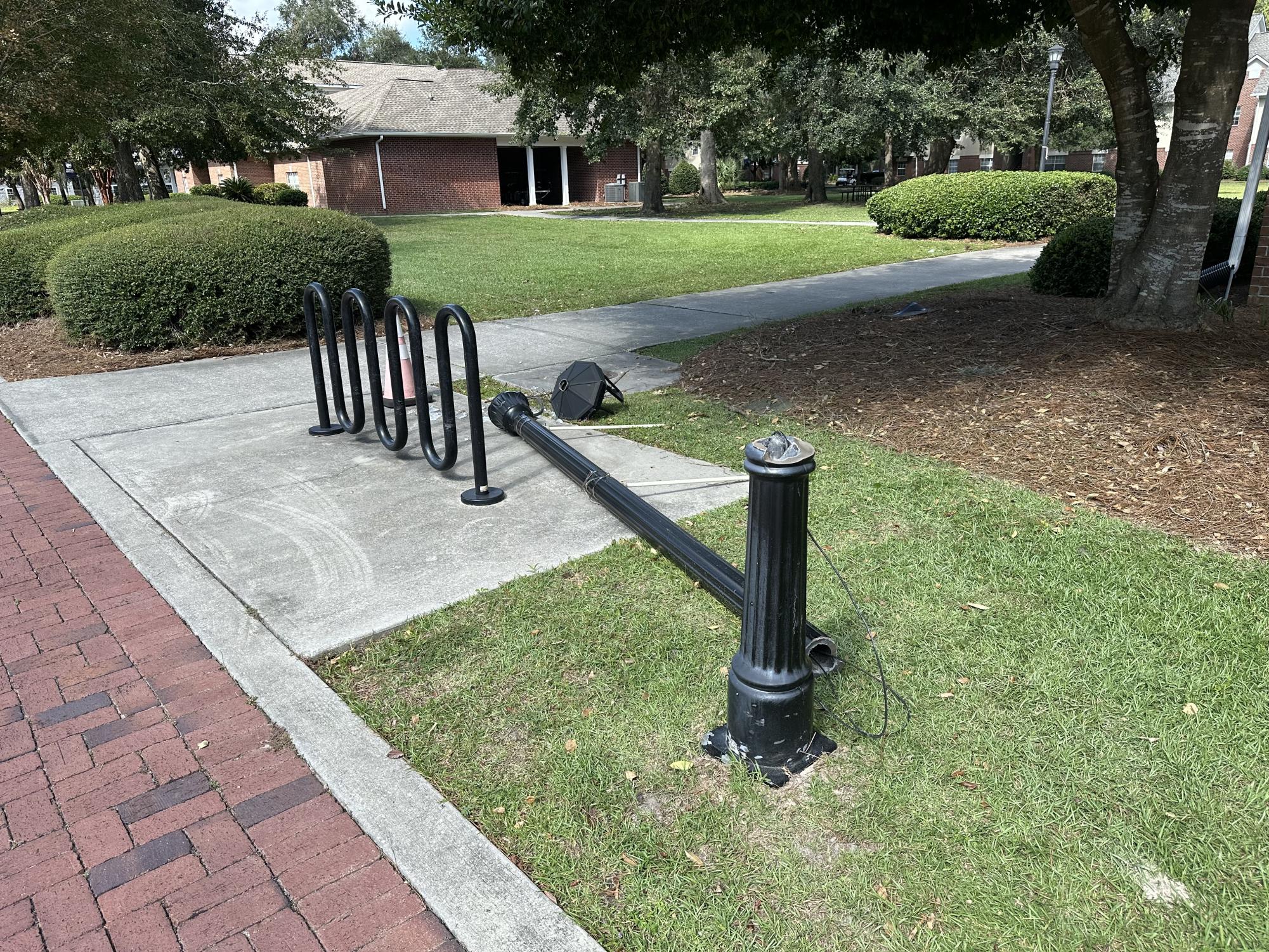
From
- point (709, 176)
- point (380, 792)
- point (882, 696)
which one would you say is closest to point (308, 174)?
point (709, 176)

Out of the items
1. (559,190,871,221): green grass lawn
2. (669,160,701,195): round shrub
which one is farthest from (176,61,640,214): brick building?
(559,190,871,221): green grass lawn

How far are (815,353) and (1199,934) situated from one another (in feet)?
19.1

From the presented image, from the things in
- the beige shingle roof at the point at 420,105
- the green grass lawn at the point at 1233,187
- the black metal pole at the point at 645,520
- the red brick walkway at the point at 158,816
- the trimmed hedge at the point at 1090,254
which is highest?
the beige shingle roof at the point at 420,105

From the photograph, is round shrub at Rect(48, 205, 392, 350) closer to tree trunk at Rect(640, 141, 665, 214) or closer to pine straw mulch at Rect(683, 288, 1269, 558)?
pine straw mulch at Rect(683, 288, 1269, 558)

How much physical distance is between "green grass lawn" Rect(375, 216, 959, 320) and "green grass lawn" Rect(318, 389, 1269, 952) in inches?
309

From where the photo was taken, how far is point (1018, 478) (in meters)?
4.84

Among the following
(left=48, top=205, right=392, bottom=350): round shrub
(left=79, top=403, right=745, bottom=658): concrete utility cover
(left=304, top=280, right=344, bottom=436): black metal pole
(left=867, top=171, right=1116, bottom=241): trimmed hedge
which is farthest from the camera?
(left=867, top=171, right=1116, bottom=241): trimmed hedge

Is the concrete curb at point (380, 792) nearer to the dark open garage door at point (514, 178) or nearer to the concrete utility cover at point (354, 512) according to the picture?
the concrete utility cover at point (354, 512)

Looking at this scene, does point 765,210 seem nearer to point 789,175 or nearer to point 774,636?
point 789,175

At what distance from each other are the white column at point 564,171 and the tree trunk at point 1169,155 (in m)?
31.8

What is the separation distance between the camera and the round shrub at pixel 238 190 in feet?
105

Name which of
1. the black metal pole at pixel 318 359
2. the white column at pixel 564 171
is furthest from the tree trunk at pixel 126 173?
the black metal pole at pixel 318 359

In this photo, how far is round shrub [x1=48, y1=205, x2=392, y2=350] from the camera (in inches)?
344

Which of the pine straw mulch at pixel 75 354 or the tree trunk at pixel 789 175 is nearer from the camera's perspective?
the pine straw mulch at pixel 75 354
